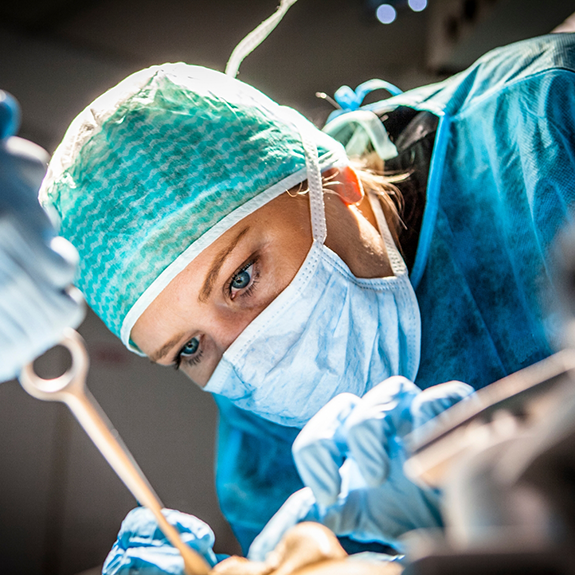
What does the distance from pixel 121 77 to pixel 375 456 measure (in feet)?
6.89

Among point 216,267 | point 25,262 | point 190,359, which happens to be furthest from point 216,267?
point 25,262

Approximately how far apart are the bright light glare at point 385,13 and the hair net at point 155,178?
139 centimetres

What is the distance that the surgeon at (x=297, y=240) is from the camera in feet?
2.83

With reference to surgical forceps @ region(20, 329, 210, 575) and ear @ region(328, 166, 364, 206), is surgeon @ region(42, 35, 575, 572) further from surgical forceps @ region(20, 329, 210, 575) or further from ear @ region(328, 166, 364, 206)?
surgical forceps @ region(20, 329, 210, 575)

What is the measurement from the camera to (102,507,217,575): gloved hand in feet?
2.54

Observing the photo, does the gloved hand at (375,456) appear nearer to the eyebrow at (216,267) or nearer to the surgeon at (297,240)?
the surgeon at (297,240)

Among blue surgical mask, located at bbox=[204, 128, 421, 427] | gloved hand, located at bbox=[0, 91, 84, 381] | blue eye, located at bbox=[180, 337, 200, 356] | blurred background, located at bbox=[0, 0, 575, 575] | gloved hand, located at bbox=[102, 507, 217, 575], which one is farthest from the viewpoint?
blurred background, located at bbox=[0, 0, 575, 575]

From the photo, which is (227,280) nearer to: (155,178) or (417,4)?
(155,178)

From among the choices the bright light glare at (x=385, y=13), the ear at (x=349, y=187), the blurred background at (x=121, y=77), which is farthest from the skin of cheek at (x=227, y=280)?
the bright light glare at (x=385, y=13)

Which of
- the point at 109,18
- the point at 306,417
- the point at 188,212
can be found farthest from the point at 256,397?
the point at 109,18

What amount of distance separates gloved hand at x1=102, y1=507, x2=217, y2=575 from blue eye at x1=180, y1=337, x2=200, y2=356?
32 cm

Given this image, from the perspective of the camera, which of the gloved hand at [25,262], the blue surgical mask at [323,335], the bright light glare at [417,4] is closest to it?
the gloved hand at [25,262]

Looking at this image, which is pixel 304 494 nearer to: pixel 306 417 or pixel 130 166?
pixel 306 417

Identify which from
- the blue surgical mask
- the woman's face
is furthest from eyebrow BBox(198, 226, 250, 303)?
the blue surgical mask
